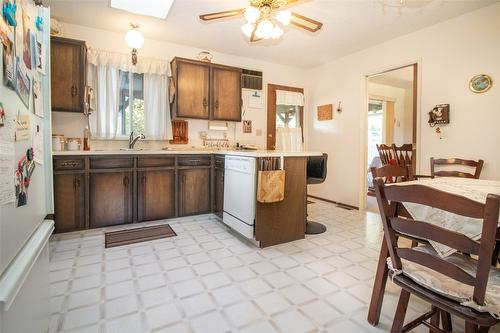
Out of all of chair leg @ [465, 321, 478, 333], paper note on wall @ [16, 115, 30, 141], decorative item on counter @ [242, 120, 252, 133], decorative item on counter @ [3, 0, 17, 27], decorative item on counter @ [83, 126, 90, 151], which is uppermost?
decorative item on counter @ [242, 120, 252, 133]

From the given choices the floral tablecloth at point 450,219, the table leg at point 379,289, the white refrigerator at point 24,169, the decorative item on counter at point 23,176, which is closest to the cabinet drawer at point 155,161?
the white refrigerator at point 24,169

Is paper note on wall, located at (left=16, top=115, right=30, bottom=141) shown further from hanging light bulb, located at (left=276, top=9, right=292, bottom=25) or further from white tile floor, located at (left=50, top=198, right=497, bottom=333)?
hanging light bulb, located at (left=276, top=9, right=292, bottom=25)

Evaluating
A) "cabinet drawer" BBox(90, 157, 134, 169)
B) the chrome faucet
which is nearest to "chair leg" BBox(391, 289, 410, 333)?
"cabinet drawer" BBox(90, 157, 134, 169)

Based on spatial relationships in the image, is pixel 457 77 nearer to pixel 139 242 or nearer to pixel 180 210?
pixel 180 210

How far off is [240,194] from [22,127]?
1.99m

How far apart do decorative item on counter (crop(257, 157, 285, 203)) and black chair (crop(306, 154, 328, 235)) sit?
0.61m

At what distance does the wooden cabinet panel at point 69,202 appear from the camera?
274 centimetres

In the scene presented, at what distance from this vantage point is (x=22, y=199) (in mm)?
881

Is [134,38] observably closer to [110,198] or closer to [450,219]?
[110,198]

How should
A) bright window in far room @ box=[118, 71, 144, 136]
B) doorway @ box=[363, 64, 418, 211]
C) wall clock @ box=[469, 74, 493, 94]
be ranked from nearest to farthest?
1. wall clock @ box=[469, 74, 493, 94]
2. bright window in far room @ box=[118, 71, 144, 136]
3. doorway @ box=[363, 64, 418, 211]

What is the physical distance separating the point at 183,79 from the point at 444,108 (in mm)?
3270

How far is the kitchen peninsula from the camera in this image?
2568 mm

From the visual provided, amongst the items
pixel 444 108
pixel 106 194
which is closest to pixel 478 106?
pixel 444 108

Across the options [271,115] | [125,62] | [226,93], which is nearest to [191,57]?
[226,93]
